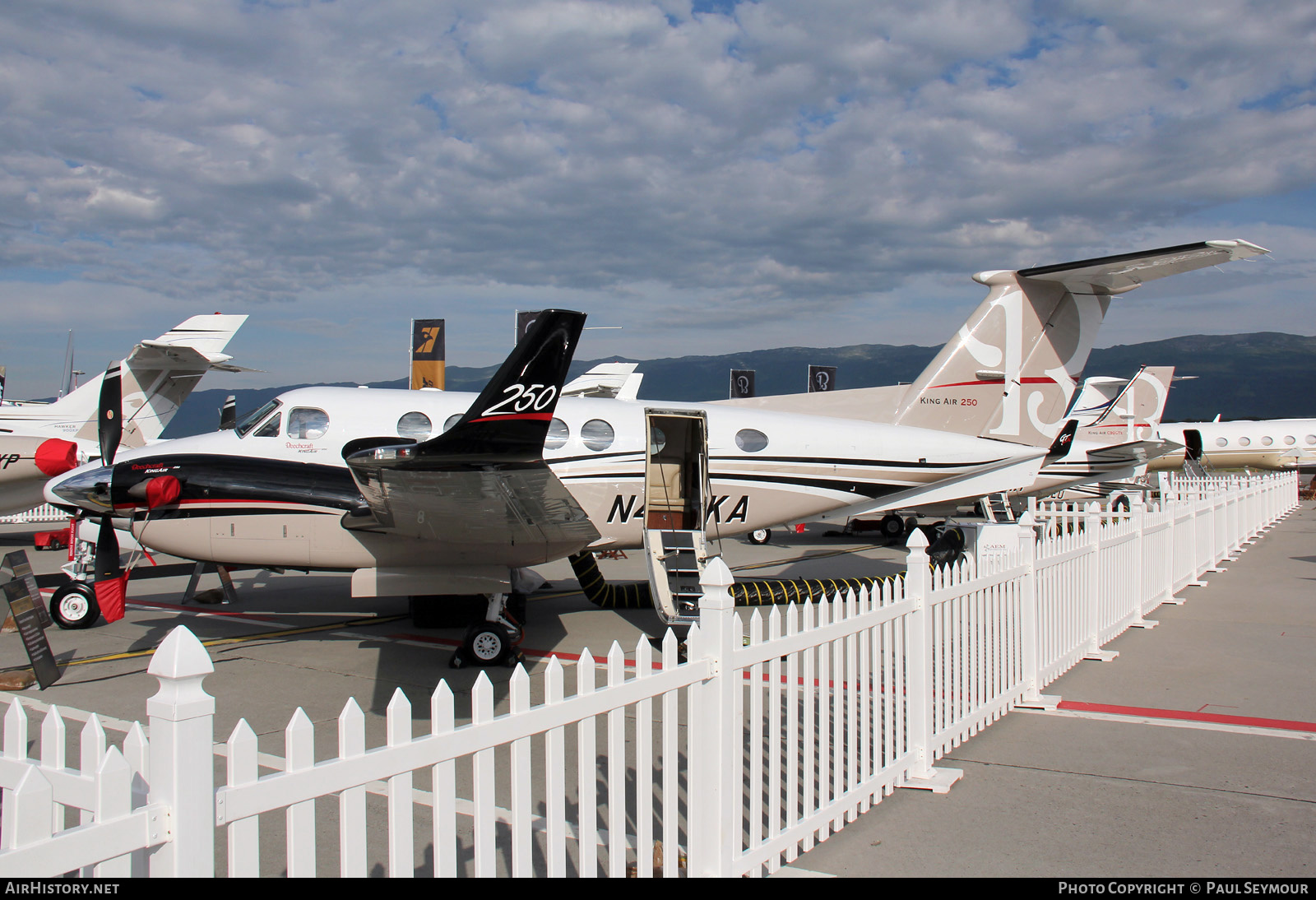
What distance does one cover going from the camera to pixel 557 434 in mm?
9992

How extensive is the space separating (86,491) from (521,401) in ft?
19.5

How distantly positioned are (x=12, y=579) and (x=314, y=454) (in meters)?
2.89

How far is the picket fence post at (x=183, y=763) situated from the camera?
1.79 m

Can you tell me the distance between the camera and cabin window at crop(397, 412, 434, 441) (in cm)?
963

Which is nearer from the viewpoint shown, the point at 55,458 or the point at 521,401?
the point at 521,401

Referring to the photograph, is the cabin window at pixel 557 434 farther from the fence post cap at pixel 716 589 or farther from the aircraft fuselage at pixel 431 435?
the fence post cap at pixel 716 589

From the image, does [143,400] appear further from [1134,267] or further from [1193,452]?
[1193,452]

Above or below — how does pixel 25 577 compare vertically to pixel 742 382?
below

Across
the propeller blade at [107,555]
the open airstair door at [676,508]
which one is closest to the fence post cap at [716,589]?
the open airstair door at [676,508]

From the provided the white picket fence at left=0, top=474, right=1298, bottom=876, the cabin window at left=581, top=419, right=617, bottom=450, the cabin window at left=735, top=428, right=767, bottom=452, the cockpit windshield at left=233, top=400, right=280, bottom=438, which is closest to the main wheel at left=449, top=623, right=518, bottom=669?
the white picket fence at left=0, top=474, right=1298, bottom=876

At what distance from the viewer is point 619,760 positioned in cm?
296

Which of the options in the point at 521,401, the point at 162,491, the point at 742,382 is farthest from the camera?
the point at 742,382

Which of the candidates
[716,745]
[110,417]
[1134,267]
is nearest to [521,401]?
[716,745]

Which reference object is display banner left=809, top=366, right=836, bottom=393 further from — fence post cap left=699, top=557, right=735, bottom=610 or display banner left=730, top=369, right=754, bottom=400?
fence post cap left=699, top=557, right=735, bottom=610
